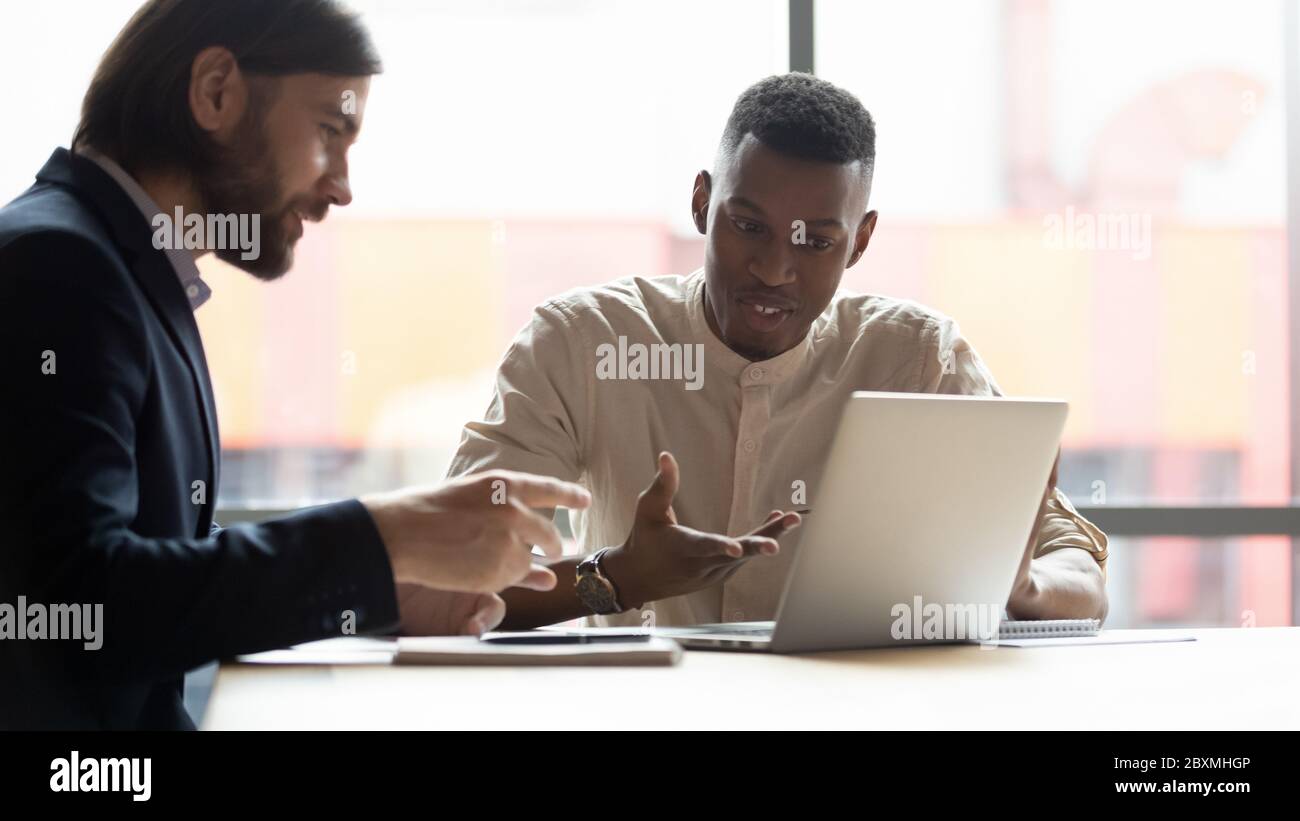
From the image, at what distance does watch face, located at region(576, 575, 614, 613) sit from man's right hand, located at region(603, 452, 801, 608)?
0.07 ft

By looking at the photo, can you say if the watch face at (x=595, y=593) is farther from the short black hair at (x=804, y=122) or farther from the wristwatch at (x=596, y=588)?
the short black hair at (x=804, y=122)

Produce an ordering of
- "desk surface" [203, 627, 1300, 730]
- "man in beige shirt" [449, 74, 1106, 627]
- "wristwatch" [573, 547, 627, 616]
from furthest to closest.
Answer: "man in beige shirt" [449, 74, 1106, 627]
"wristwatch" [573, 547, 627, 616]
"desk surface" [203, 627, 1300, 730]

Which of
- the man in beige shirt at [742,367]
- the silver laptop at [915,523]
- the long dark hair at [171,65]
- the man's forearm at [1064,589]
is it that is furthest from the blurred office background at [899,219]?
the silver laptop at [915,523]

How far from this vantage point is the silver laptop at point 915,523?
4.09ft

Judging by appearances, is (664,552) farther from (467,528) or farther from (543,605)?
(467,528)

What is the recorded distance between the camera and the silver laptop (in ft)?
4.09

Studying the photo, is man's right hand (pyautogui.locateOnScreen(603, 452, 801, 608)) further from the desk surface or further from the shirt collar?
the shirt collar

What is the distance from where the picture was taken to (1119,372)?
323cm

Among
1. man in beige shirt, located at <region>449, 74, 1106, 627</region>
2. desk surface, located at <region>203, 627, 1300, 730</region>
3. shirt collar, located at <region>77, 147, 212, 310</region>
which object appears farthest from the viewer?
man in beige shirt, located at <region>449, 74, 1106, 627</region>

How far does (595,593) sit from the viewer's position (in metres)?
1.62

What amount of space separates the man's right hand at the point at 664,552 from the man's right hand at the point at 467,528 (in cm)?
31

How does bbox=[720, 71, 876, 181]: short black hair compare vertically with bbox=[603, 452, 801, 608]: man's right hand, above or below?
above

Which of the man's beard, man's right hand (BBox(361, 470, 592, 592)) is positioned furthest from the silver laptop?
the man's beard
